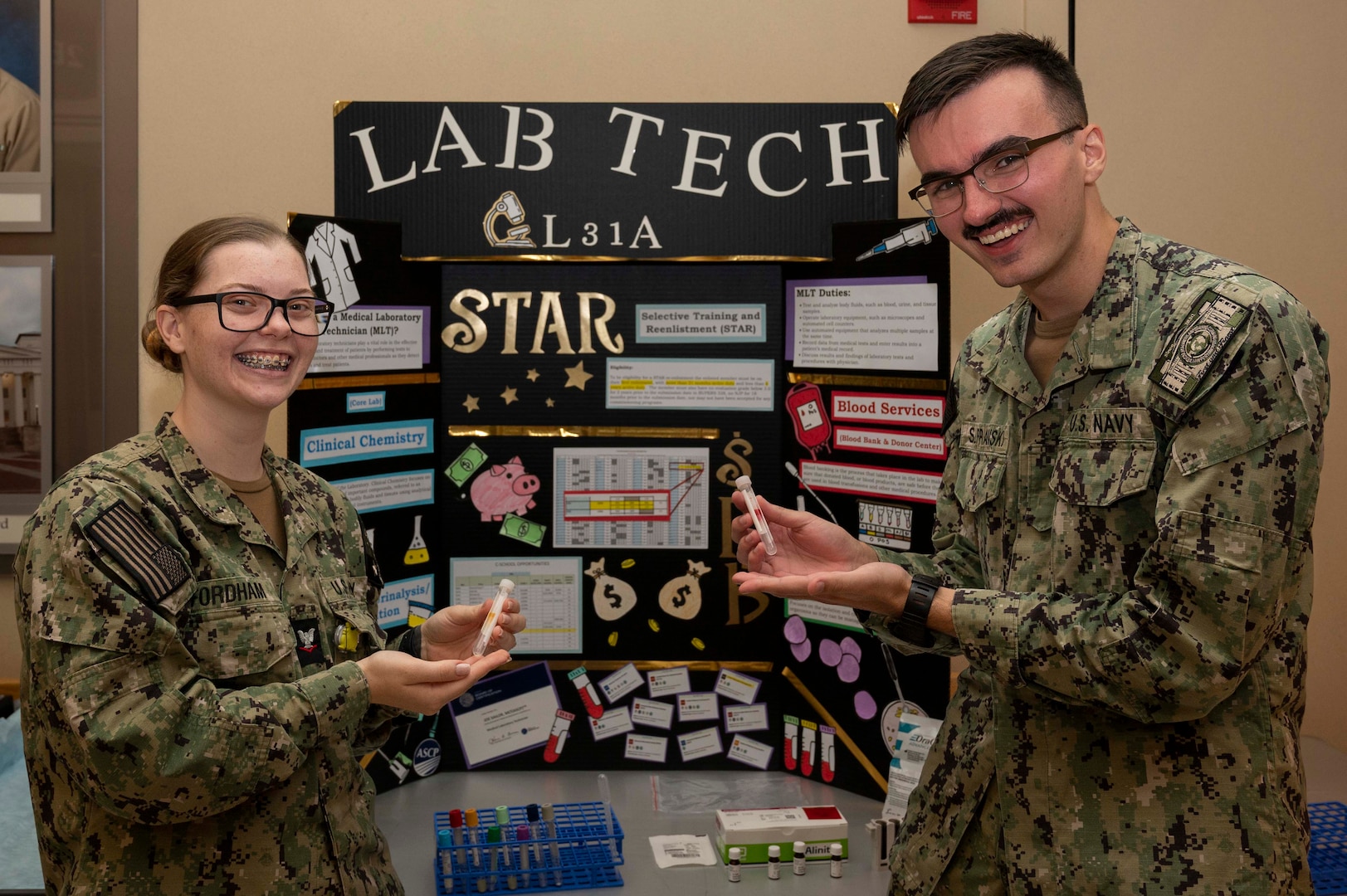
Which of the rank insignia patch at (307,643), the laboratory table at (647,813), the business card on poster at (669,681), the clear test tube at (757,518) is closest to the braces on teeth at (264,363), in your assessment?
the rank insignia patch at (307,643)

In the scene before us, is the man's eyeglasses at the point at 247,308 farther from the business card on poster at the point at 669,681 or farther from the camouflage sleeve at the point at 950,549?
the business card on poster at the point at 669,681

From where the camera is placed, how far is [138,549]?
144cm

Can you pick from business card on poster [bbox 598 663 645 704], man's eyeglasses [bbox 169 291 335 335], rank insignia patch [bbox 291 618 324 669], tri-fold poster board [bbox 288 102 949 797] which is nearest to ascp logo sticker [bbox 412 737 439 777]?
tri-fold poster board [bbox 288 102 949 797]

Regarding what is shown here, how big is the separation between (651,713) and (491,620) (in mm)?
1695

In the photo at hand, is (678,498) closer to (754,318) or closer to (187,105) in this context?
(754,318)

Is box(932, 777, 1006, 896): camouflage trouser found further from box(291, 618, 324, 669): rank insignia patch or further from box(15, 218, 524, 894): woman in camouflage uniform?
box(291, 618, 324, 669): rank insignia patch

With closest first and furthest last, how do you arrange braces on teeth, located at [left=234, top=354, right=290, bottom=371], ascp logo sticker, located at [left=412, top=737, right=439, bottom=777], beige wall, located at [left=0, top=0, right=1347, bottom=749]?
braces on teeth, located at [left=234, top=354, right=290, bottom=371]
ascp logo sticker, located at [left=412, top=737, right=439, bottom=777]
beige wall, located at [left=0, top=0, right=1347, bottom=749]

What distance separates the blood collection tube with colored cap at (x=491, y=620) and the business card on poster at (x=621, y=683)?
157cm

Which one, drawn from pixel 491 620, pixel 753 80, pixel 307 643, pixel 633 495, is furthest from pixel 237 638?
pixel 753 80

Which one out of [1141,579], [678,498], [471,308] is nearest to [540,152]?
[471,308]

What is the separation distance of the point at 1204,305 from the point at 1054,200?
0.27 m

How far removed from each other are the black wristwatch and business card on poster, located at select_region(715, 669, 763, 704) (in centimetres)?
168

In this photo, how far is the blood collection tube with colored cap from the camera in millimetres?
1672

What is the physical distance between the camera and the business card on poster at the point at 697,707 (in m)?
3.27
